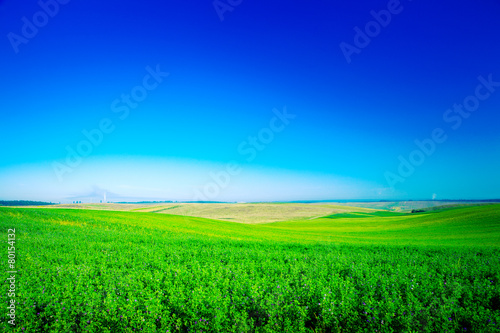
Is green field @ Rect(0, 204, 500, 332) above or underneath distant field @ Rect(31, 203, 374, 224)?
above

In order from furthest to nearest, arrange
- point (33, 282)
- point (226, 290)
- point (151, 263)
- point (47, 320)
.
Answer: point (151, 263) < point (33, 282) < point (226, 290) < point (47, 320)

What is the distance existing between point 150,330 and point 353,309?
16.6 feet

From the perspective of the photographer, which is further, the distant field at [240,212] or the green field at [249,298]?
the distant field at [240,212]

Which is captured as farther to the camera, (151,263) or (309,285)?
(151,263)

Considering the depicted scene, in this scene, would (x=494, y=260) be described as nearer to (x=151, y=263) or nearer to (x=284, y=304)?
(x=284, y=304)

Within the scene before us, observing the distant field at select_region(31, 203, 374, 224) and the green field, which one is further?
the distant field at select_region(31, 203, 374, 224)

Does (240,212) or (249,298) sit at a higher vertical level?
(249,298)

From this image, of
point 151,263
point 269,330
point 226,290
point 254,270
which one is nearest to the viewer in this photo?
point 269,330

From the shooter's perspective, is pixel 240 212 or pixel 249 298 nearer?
pixel 249 298

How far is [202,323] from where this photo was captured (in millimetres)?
5180

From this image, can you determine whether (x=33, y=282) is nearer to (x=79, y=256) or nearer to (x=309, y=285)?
(x=79, y=256)

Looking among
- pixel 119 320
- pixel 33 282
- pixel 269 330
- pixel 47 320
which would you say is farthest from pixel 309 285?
pixel 33 282

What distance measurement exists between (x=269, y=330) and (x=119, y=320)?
362cm

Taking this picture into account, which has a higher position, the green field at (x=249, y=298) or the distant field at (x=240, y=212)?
the green field at (x=249, y=298)
